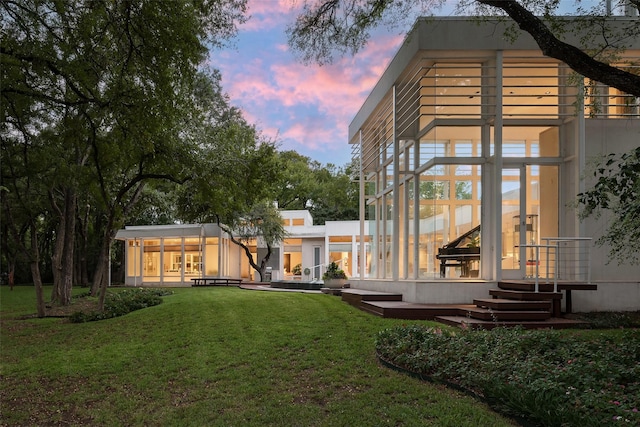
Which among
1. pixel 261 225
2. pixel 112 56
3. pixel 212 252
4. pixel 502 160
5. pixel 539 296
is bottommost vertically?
pixel 539 296

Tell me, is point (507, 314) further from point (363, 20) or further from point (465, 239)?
point (363, 20)

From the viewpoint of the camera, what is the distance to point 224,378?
6387 mm

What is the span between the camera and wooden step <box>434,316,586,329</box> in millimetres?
7844

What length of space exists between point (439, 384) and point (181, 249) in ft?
74.9

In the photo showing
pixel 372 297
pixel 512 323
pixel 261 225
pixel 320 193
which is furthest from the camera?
pixel 320 193

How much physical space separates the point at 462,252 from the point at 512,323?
2.73 meters

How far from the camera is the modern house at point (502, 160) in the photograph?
1002cm

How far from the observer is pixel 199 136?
1467 centimetres

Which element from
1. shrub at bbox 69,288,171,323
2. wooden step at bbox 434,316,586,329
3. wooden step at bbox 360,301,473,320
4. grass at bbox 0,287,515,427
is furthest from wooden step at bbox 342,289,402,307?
shrub at bbox 69,288,171,323

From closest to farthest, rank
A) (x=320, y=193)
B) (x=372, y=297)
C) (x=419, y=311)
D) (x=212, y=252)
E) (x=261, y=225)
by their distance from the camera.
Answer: (x=419, y=311), (x=372, y=297), (x=261, y=225), (x=212, y=252), (x=320, y=193)

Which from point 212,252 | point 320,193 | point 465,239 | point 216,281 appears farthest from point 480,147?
point 320,193

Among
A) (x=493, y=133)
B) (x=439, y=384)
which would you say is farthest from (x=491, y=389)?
(x=493, y=133)

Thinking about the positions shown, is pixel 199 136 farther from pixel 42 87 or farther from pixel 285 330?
pixel 285 330

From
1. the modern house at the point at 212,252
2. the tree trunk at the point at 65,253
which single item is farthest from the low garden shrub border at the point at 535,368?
the modern house at the point at 212,252
